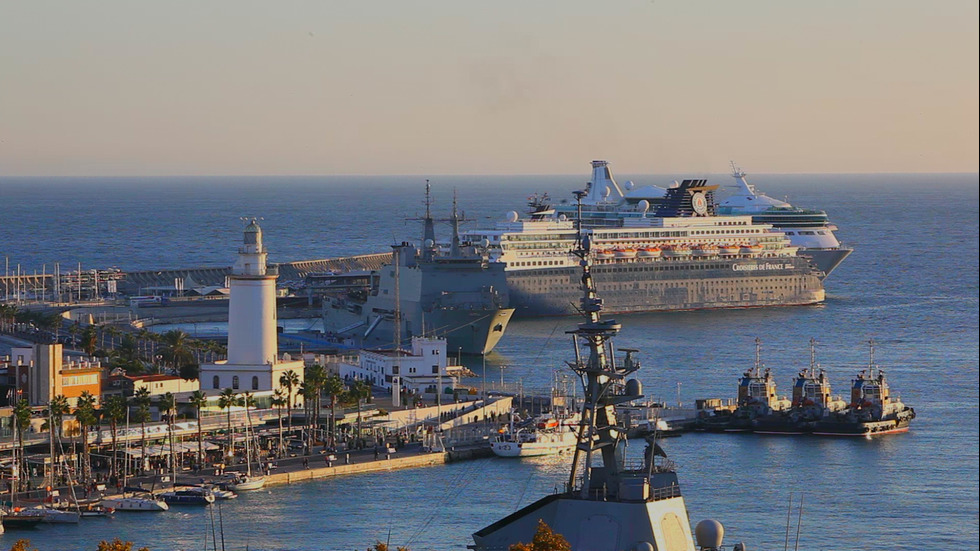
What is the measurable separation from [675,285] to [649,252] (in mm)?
2961

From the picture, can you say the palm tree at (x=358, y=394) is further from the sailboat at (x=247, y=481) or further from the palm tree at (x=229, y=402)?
the sailboat at (x=247, y=481)

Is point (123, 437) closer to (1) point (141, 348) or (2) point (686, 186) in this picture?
(1) point (141, 348)

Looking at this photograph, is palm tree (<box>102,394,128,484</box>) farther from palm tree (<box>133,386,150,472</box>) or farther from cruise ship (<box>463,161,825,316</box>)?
cruise ship (<box>463,161,825,316</box>)

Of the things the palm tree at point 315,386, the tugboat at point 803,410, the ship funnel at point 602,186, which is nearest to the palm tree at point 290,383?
the palm tree at point 315,386

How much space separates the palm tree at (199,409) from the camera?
43.0 m

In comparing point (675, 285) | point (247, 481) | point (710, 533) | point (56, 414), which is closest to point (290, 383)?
point (247, 481)

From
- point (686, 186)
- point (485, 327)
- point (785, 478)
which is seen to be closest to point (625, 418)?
point (785, 478)

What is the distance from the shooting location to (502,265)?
81312 millimetres

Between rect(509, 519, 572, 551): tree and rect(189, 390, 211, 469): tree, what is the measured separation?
80.3 feet

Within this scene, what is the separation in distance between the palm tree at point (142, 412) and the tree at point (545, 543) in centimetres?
2364

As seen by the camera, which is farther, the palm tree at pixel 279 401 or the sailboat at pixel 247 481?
the palm tree at pixel 279 401

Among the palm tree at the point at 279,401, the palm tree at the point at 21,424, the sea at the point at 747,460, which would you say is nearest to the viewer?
the sea at the point at 747,460

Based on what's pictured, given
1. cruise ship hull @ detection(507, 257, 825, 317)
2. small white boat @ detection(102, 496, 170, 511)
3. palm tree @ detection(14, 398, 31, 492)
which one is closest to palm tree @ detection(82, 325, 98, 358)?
palm tree @ detection(14, 398, 31, 492)

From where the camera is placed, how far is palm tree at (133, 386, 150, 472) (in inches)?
1665
